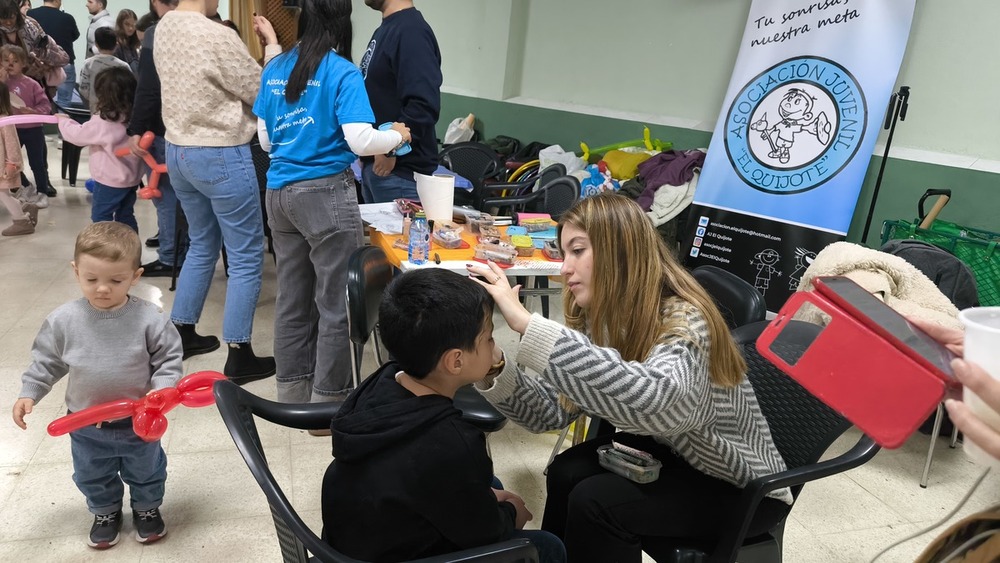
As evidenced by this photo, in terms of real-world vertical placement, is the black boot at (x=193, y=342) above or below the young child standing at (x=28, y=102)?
below

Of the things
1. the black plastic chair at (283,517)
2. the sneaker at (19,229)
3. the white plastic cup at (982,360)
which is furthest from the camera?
the sneaker at (19,229)

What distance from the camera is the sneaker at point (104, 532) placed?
1906mm

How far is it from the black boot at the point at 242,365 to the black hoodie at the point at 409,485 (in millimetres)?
1969

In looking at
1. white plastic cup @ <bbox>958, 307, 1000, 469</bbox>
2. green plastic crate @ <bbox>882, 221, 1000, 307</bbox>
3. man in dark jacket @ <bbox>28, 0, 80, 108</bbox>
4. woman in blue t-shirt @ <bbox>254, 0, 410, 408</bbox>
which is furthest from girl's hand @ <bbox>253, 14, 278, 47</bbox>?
man in dark jacket @ <bbox>28, 0, 80, 108</bbox>

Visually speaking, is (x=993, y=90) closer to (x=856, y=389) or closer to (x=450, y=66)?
(x=856, y=389)

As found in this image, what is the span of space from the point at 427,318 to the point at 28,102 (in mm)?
5560

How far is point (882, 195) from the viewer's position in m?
3.79

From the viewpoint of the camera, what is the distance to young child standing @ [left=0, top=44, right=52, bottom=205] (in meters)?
4.89

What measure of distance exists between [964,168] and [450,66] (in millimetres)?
5046

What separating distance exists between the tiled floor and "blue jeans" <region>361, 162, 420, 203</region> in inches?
39.0

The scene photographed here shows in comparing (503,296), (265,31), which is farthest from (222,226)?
(503,296)

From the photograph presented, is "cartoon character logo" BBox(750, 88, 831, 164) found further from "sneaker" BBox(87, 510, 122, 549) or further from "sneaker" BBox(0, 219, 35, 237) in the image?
"sneaker" BBox(0, 219, 35, 237)

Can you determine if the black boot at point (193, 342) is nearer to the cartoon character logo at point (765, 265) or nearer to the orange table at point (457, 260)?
the orange table at point (457, 260)

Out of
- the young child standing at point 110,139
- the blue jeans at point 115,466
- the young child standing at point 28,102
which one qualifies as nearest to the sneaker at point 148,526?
the blue jeans at point 115,466
